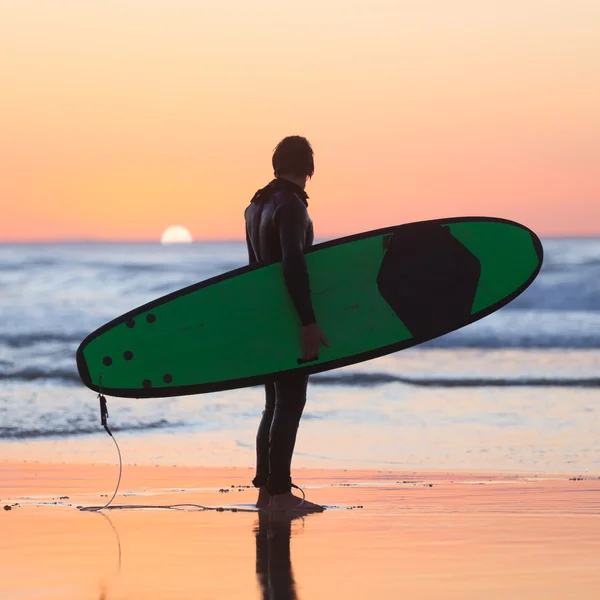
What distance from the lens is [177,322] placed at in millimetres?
5836

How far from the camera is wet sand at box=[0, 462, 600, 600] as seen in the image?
3484 mm

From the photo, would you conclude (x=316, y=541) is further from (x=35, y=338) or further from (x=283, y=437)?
(x=35, y=338)

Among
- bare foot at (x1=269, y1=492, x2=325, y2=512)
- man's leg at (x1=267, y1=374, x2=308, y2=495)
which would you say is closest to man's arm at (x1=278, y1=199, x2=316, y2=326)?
man's leg at (x1=267, y1=374, x2=308, y2=495)

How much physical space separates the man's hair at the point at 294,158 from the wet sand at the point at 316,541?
1369mm

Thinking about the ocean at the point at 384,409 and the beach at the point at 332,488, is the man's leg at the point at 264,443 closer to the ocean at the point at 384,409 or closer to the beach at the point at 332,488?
the beach at the point at 332,488

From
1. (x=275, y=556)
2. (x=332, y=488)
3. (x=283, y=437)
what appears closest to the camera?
(x=275, y=556)

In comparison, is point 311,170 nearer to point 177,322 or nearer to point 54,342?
point 177,322

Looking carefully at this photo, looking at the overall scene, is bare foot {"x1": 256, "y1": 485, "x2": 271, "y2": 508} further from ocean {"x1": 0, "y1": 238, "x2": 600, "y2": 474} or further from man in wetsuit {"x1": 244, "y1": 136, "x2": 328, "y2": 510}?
ocean {"x1": 0, "y1": 238, "x2": 600, "y2": 474}

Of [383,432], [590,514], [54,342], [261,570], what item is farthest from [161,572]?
[54,342]

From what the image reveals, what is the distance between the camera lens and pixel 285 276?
5.16 meters

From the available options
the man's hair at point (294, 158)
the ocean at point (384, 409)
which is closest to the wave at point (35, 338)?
the ocean at point (384, 409)

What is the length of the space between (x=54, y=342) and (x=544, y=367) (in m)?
6.61

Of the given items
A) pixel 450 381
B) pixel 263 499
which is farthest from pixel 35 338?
pixel 263 499

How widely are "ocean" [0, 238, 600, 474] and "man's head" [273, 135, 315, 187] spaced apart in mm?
2114
